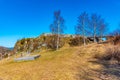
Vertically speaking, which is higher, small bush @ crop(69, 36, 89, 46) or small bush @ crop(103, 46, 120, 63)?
small bush @ crop(69, 36, 89, 46)

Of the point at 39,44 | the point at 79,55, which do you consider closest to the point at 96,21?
the point at 39,44

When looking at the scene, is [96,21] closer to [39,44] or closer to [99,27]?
[99,27]

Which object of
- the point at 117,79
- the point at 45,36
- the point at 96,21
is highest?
the point at 96,21

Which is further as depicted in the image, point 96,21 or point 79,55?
point 96,21

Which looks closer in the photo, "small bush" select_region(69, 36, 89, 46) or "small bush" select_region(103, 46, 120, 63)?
"small bush" select_region(103, 46, 120, 63)

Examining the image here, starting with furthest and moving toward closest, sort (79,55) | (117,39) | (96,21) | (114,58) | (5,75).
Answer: (96,21) < (117,39) < (79,55) < (114,58) < (5,75)

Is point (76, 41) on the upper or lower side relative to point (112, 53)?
upper

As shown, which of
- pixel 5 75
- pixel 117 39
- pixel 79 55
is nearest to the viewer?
pixel 5 75

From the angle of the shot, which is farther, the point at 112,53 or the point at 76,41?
the point at 76,41

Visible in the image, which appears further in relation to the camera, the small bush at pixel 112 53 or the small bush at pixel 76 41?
the small bush at pixel 76 41

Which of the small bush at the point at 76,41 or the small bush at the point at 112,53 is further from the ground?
the small bush at the point at 76,41

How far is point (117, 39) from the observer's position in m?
11.9

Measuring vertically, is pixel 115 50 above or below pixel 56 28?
below

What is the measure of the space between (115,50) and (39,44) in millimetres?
14632
